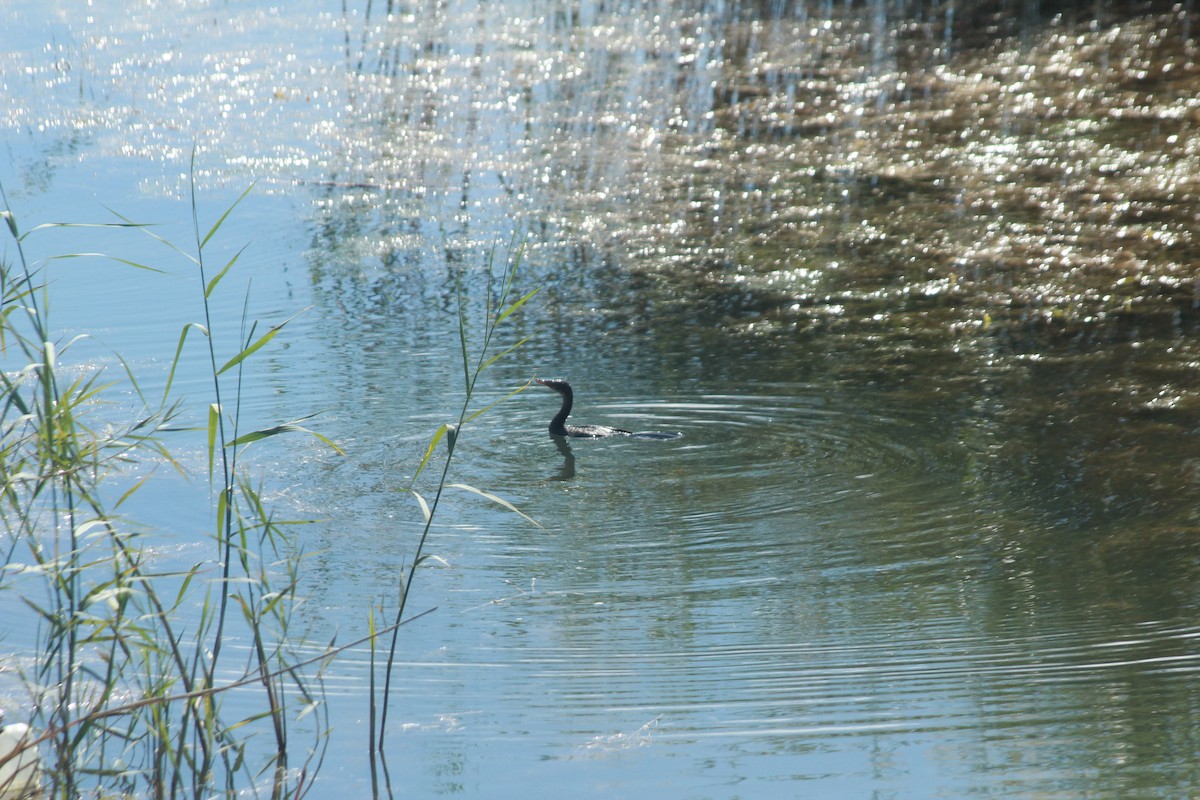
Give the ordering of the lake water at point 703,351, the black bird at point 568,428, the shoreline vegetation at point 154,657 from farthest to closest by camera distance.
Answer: the black bird at point 568,428
the lake water at point 703,351
the shoreline vegetation at point 154,657

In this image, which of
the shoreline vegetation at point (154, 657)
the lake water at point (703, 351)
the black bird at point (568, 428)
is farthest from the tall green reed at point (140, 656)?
the black bird at point (568, 428)

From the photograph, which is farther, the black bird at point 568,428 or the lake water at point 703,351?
the black bird at point 568,428

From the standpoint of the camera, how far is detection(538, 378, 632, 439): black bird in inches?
320

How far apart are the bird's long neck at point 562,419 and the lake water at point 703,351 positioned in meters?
0.12

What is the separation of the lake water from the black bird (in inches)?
3.0

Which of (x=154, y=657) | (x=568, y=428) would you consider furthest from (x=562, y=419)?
(x=154, y=657)

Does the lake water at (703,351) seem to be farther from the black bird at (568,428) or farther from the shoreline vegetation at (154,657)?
the shoreline vegetation at (154,657)

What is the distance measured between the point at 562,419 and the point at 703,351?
1.36 metres

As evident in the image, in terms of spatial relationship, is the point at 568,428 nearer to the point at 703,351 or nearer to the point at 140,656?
the point at 703,351

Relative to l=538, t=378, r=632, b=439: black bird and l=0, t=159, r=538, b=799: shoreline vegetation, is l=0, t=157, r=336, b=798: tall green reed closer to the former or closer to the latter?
l=0, t=159, r=538, b=799: shoreline vegetation

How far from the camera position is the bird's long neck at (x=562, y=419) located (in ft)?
27.0

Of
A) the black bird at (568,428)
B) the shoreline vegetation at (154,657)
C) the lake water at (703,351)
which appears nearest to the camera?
the shoreline vegetation at (154,657)

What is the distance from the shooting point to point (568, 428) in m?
8.27

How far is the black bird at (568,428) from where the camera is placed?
8125mm
